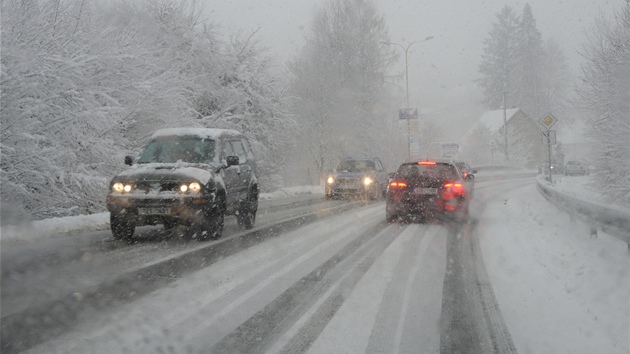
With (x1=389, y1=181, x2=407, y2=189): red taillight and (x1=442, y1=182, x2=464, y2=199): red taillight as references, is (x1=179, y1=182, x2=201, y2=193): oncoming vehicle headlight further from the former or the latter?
(x1=442, y1=182, x2=464, y2=199): red taillight

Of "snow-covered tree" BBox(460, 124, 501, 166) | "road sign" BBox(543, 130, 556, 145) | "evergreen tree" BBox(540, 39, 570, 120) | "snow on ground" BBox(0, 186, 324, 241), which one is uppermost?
"evergreen tree" BBox(540, 39, 570, 120)

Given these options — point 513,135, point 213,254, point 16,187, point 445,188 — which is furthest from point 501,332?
point 513,135

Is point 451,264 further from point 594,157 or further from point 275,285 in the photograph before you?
point 594,157

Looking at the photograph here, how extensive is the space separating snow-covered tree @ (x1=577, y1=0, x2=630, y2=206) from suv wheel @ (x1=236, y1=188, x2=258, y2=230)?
30.4 ft

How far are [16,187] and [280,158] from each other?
61.0ft

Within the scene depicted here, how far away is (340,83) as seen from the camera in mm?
36281

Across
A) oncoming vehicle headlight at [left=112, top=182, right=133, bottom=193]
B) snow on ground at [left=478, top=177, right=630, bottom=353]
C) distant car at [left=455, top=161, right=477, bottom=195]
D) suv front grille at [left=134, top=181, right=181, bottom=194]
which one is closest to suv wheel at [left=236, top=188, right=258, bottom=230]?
suv front grille at [left=134, top=181, right=181, bottom=194]

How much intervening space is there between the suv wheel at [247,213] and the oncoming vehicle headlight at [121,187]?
241 cm

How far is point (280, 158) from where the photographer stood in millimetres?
29328

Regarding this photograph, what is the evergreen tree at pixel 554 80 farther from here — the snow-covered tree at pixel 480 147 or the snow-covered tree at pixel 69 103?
the snow-covered tree at pixel 69 103

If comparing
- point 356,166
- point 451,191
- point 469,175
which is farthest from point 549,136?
point 451,191

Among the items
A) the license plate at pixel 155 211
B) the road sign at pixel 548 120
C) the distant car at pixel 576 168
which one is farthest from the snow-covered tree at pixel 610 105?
the distant car at pixel 576 168

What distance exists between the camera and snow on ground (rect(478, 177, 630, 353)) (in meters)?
4.30

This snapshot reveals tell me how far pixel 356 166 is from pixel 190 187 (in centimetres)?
1450
